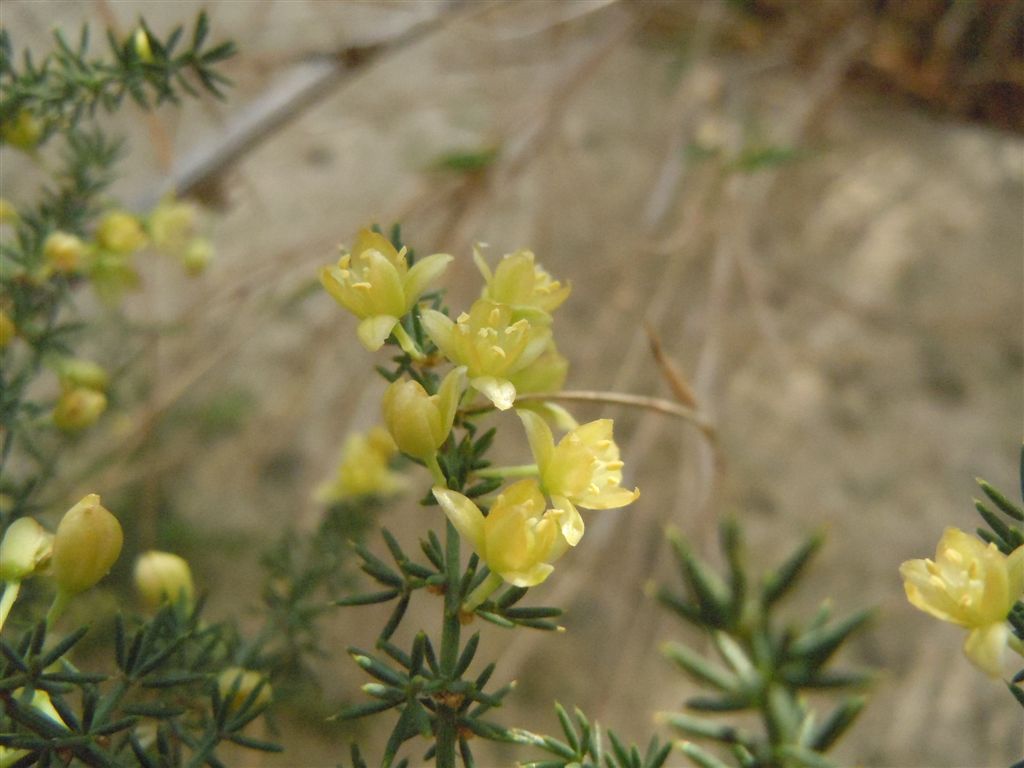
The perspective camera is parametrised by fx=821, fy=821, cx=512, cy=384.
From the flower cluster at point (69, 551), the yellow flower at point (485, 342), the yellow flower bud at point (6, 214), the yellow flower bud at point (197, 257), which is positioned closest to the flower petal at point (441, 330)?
the yellow flower at point (485, 342)

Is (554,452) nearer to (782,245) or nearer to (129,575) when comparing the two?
(129,575)

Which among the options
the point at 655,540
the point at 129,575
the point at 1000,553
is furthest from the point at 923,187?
the point at 129,575

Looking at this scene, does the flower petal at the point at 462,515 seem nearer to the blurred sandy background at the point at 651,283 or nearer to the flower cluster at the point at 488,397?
the flower cluster at the point at 488,397

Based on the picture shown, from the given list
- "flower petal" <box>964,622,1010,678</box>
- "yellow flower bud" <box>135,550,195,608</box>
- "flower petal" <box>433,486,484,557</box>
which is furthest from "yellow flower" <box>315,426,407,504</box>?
"flower petal" <box>964,622,1010,678</box>

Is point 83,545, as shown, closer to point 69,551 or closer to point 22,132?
point 69,551

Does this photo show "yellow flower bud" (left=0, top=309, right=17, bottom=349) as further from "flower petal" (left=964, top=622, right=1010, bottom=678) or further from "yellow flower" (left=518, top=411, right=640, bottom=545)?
"flower petal" (left=964, top=622, right=1010, bottom=678)

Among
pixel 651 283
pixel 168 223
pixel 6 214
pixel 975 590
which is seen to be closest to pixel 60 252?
pixel 6 214
